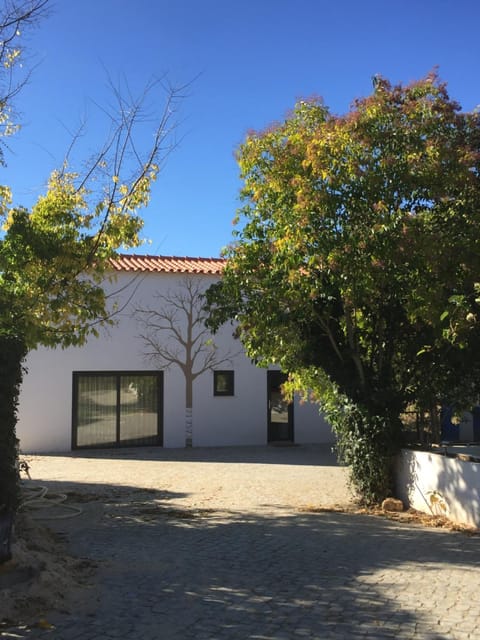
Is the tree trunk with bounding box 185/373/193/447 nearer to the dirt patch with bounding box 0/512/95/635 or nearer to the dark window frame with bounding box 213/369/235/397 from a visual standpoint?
the dark window frame with bounding box 213/369/235/397

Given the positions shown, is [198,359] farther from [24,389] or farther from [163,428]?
[24,389]

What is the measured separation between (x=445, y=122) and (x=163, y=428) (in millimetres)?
12875

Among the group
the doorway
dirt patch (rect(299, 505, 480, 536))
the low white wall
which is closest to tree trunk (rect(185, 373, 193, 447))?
the doorway

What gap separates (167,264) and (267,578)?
1472 centimetres

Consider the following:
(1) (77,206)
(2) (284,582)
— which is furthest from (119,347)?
(2) (284,582)

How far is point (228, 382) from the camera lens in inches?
758

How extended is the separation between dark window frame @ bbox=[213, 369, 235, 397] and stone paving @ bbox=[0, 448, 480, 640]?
387 inches

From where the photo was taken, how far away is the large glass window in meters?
17.8

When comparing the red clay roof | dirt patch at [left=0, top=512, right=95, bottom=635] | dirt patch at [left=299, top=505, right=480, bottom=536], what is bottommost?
dirt patch at [left=299, top=505, right=480, bottom=536]

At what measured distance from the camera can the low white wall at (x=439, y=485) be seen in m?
8.06

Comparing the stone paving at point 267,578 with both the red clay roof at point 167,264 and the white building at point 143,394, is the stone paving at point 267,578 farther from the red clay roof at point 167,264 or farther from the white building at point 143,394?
the red clay roof at point 167,264

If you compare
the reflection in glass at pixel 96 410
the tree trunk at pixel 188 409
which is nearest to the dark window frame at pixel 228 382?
the tree trunk at pixel 188 409

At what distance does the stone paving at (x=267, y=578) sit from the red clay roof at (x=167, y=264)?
10.2 metres

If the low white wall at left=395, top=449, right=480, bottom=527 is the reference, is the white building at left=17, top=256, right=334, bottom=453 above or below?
above
